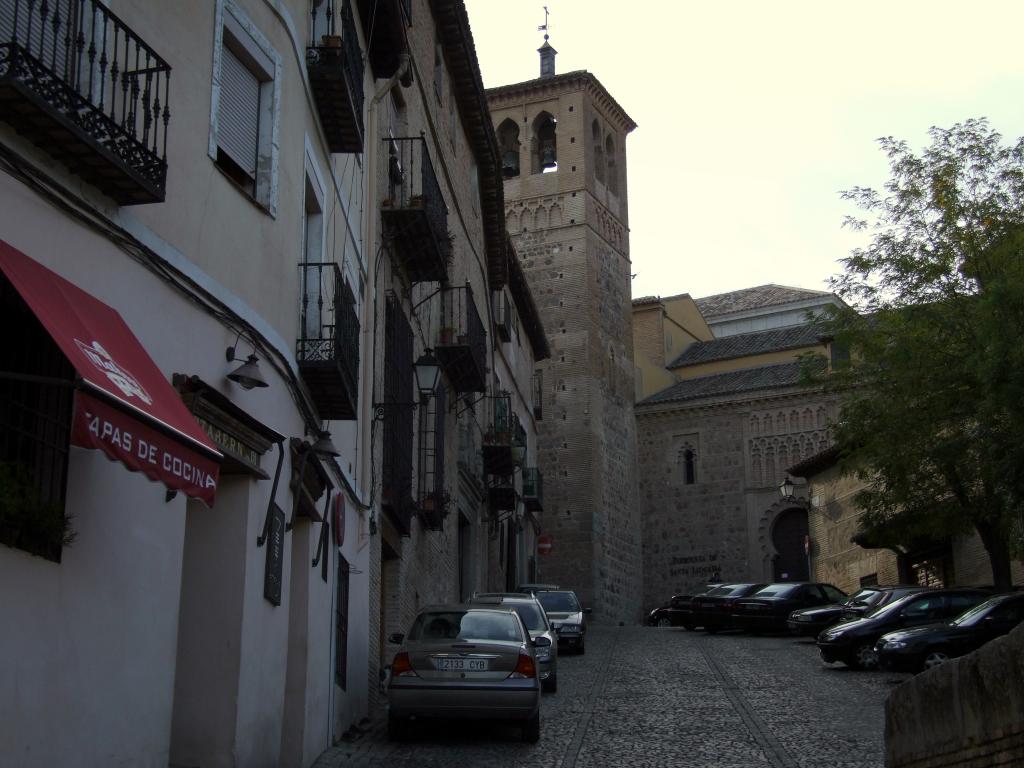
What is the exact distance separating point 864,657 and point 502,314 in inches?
612

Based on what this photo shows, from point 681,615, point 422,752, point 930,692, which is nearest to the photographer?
point 930,692

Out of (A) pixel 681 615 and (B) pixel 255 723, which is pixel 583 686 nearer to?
(B) pixel 255 723

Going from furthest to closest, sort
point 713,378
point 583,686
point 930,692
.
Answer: point 713,378, point 583,686, point 930,692

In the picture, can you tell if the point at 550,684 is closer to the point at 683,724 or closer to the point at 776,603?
the point at 683,724

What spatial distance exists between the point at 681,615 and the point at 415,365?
51.7 feet

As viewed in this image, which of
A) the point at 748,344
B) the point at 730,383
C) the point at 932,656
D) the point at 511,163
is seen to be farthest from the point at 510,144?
the point at 932,656

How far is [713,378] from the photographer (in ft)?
182

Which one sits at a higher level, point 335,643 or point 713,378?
point 713,378

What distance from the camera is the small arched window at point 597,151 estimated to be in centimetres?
5494

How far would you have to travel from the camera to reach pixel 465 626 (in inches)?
511

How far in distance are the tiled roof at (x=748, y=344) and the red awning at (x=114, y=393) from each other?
50.7 metres

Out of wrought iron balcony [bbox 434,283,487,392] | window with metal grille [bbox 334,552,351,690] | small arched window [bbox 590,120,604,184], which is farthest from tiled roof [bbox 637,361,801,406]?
window with metal grille [bbox 334,552,351,690]

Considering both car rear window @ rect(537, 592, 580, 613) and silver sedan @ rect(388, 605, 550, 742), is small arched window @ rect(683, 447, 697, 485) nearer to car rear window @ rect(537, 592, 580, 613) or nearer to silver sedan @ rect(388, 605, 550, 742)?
car rear window @ rect(537, 592, 580, 613)

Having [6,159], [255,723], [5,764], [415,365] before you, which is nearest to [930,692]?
[255,723]
